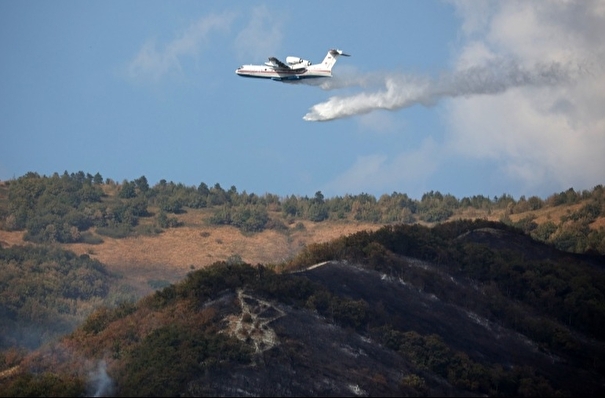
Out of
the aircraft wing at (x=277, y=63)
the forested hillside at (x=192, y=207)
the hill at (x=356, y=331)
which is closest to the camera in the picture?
the hill at (x=356, y=331)

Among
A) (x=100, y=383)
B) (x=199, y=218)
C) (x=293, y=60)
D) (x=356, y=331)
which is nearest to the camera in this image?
(x=100, y=383)

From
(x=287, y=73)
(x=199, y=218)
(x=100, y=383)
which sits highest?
(x=287, y=73)

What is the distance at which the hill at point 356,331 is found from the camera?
68.1 metres

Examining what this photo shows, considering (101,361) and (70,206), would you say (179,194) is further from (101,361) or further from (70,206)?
(101,361)

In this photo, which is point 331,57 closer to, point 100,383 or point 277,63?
point 277,63

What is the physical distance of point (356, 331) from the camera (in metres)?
77.0

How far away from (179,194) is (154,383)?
361ft

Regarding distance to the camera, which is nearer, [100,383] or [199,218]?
[100,383]

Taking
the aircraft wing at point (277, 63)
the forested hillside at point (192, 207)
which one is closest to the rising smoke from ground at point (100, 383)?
the aircraft wing at point (277, 63)

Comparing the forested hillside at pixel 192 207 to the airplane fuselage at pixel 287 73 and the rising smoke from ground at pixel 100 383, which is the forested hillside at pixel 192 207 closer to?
the airplane fuselage at pixel 287 73

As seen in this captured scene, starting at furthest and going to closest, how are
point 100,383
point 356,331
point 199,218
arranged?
1. point 199,218
2. point 356,331
3. point 100,383

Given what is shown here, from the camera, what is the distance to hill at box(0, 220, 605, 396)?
223 feet

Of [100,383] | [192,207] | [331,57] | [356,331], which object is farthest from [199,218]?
[100,383]

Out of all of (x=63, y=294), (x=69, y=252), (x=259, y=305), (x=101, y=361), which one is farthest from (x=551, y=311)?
(x=69, y=252)
